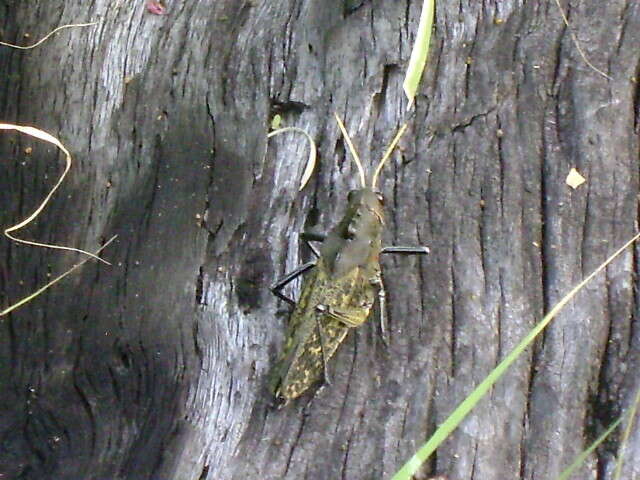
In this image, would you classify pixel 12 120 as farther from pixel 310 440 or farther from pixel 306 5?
pixel 310 440

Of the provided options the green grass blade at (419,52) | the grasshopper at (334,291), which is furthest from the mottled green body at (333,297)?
the green grass blade at (419,52)

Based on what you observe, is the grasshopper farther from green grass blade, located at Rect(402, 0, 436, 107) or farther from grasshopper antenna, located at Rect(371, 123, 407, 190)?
green grass blade, located at Rect(402, 0, 436, 107)

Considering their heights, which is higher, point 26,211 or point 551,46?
point 551,46

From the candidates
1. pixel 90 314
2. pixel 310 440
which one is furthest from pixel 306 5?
pixel 310 440

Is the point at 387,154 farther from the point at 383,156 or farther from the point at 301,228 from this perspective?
the point at 301,228

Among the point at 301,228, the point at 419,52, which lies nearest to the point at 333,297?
the point at 301,228

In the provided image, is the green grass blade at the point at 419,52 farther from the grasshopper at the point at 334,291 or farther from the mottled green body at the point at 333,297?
the mottled green body at the point at 333,297
